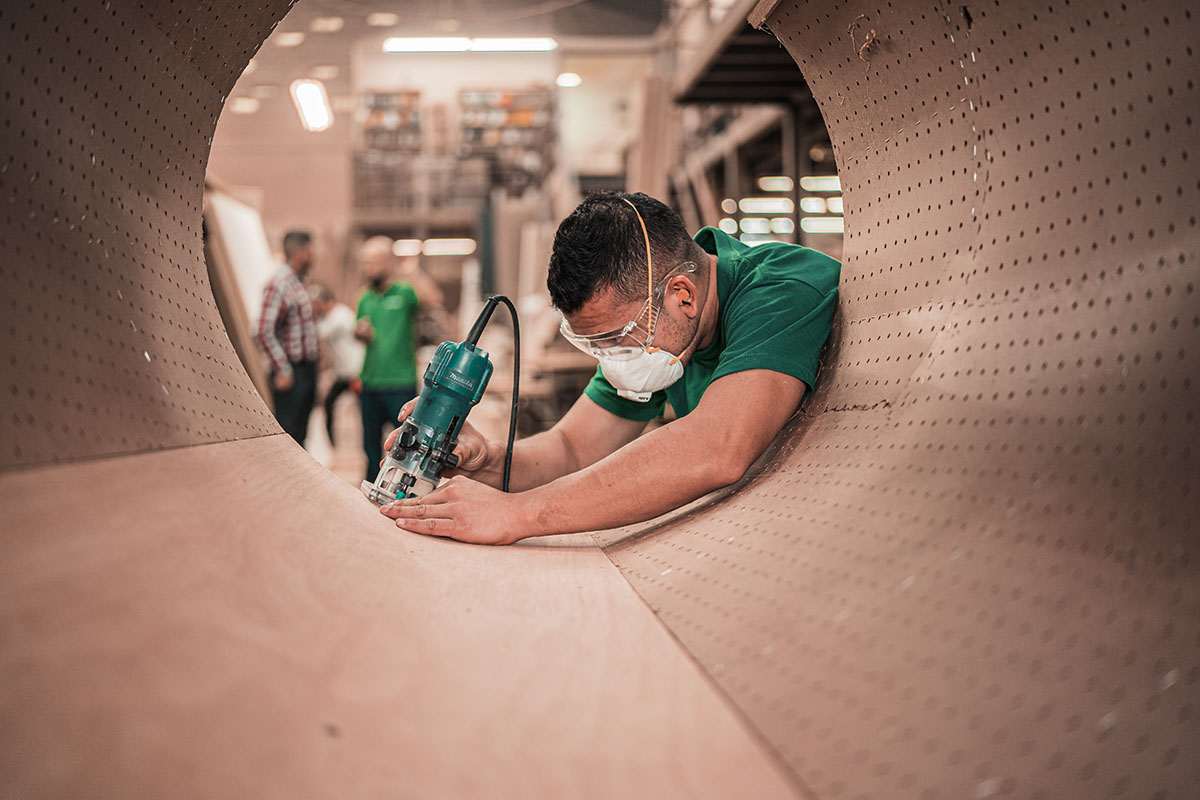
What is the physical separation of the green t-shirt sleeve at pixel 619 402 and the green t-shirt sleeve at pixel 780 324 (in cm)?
41

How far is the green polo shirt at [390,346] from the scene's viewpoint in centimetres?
614

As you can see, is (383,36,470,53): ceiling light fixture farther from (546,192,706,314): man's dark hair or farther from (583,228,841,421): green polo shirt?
(546,192,706,314): man's dark hair

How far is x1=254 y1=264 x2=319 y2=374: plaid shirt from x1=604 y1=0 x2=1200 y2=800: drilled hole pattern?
15.1 ft

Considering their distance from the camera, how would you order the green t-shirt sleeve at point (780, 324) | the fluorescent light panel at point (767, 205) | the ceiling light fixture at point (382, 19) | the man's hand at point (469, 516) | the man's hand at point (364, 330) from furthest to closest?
the ceiling light fixture at point (382, 19) < the fluorescent light panel at point (767, 205) < the man's hand at point (364, 330) < the green t-shirt sleeve at point (780, 324) < the man's hand at point (469, 516)

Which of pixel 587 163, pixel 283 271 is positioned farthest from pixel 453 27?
pixel 283 271

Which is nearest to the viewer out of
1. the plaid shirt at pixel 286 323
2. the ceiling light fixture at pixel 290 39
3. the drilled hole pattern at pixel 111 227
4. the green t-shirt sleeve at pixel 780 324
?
the drilled hole pattern at pixel 111 227

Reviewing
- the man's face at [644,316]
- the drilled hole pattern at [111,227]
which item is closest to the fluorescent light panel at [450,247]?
the man's face at [644,316]

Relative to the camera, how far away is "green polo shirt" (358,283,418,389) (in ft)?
20.1

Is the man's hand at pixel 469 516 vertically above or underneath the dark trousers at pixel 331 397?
above

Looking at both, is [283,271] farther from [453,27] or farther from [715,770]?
[453,27]

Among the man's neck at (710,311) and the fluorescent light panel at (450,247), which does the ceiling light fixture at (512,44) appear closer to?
the fluorescent light panel at (450,247)

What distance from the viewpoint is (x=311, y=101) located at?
8.59 metres

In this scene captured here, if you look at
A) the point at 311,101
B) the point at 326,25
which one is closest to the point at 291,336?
the point at 311,101

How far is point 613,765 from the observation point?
820 mm
